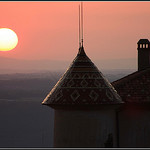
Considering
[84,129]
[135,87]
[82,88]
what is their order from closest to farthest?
1. [84,129]
2. [82,88]
3. [135,87]

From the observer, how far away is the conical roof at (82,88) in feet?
78.0

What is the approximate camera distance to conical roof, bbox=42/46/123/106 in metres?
23.8

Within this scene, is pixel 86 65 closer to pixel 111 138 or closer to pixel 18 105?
pixel 111 138

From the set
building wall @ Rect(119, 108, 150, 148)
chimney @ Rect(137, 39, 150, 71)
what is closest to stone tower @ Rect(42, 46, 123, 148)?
building wall @ Rect(119, 108, 150, 148)

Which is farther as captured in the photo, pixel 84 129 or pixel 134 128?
pixel 134 128

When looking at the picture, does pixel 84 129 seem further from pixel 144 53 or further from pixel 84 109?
pixel 144 53

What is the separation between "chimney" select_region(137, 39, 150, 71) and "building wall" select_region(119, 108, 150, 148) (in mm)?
6472

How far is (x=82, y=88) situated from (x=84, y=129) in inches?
66.0

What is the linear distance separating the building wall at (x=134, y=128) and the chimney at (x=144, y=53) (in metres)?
6.47

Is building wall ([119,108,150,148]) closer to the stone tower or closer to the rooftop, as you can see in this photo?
the rooftop

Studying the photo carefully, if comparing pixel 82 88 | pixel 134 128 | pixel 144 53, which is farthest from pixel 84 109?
pixel 144 53

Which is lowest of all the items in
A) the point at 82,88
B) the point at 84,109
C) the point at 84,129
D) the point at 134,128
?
the point at 84,129

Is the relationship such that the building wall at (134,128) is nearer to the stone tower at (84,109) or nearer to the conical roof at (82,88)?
the stone tower at (84,109)

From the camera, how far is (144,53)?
32219 millimetres
